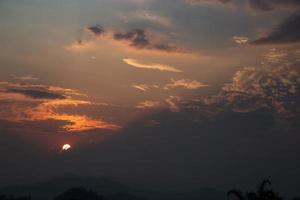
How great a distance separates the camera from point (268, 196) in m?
37.0

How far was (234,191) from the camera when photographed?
38.2 meters

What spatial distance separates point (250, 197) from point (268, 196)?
152cm

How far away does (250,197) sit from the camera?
37438 mm

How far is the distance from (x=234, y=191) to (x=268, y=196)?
2927 millimetres

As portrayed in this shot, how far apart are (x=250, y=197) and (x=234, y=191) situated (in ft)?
4.87
